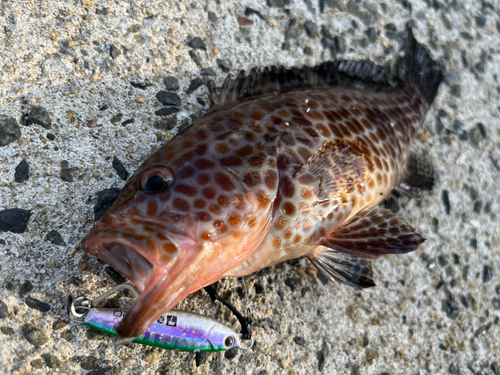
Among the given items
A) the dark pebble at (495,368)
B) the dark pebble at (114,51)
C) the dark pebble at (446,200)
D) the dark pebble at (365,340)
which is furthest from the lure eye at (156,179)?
the dark pebble at (495,368)

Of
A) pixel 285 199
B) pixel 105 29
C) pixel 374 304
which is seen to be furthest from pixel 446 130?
pixel 105 29

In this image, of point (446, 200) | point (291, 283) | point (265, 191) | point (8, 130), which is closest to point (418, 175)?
point (446, 200)

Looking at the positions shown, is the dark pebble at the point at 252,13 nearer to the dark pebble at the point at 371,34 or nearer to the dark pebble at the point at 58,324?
the dark pebble at the point at 371,34

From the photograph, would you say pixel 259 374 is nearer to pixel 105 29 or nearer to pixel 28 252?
pixel 28 252

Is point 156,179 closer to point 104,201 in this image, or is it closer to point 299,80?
point 104,201

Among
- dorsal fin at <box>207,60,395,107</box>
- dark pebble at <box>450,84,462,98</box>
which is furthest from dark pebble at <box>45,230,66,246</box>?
dark pebble at <box>450,84,462,98</box>

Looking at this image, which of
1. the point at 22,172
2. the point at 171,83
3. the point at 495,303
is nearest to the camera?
the point at 22,172
